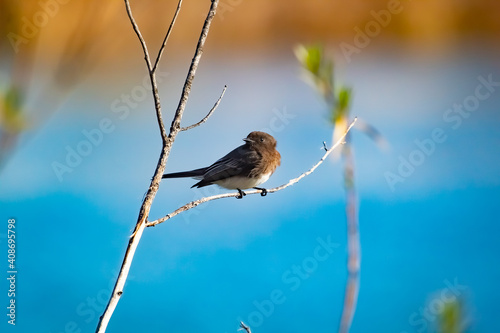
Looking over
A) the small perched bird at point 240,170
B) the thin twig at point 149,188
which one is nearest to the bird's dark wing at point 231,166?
the small perched bird at point 240,170

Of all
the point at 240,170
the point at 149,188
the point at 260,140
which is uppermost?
the point at 260,140

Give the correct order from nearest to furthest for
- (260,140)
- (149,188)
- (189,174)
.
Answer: (149,188) < (189,174) < (260,140)

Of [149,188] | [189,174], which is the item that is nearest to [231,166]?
[189,174]

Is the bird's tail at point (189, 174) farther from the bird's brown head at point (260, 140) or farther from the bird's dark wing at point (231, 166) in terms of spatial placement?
the bird's brown head at point (260, 140)

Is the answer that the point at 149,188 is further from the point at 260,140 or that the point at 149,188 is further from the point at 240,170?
the point at 260,140

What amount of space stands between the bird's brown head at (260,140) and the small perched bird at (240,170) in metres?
0.02

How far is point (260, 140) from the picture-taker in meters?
2.56

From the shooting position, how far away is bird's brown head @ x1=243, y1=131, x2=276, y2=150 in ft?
8.34

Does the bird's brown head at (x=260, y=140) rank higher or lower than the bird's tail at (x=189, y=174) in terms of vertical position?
higher

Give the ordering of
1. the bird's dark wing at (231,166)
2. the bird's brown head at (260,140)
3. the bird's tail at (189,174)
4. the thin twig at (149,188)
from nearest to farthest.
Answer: the thin twig at (149,188), the bird's tail at (189,174), the bird's dark wing at (231,166), the bird's brown head at (260,140)

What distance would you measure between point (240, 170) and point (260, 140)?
23 centimetres

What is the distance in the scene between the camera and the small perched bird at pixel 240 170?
236 cm

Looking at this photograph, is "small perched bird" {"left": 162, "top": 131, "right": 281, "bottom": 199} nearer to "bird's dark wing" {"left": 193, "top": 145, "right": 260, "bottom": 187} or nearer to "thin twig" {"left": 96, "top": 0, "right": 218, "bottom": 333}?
"bird's dark wing" {"left": 193, "top": 145, "right": 260, "bottom": 187}

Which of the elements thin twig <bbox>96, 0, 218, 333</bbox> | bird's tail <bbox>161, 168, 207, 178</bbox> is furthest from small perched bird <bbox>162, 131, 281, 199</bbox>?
thin twig <bbox>96, 0, 218, 333</bbox>
